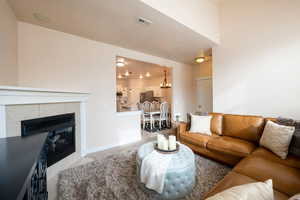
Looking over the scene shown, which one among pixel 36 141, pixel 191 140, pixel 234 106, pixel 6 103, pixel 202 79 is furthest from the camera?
pixel 202 79

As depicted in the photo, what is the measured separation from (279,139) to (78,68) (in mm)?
3765

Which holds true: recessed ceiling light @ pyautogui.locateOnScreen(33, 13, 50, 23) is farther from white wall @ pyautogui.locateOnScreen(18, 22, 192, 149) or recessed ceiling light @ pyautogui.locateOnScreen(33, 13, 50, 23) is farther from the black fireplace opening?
the black fireplace opening

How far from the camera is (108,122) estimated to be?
3195 mm

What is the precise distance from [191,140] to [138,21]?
251 centimetres

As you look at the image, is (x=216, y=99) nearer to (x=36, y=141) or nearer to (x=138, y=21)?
(x=138, y=21)

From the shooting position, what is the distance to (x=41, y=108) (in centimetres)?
190

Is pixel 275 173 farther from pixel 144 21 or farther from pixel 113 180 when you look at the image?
pixel 144 21

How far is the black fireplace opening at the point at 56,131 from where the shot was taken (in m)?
1.82

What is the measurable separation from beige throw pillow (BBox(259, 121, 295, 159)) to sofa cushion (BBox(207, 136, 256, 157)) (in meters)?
0.24

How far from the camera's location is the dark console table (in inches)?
19.2

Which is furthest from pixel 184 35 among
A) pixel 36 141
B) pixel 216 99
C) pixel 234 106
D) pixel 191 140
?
pixel 36 141

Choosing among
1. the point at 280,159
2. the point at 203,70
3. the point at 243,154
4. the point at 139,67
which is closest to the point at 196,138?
the point at 243,154

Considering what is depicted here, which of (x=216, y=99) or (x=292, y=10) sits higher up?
(x=292, y=10)

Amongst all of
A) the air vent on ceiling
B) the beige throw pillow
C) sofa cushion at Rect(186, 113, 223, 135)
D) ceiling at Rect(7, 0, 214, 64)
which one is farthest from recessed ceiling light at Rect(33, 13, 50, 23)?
the beige throw pillow
